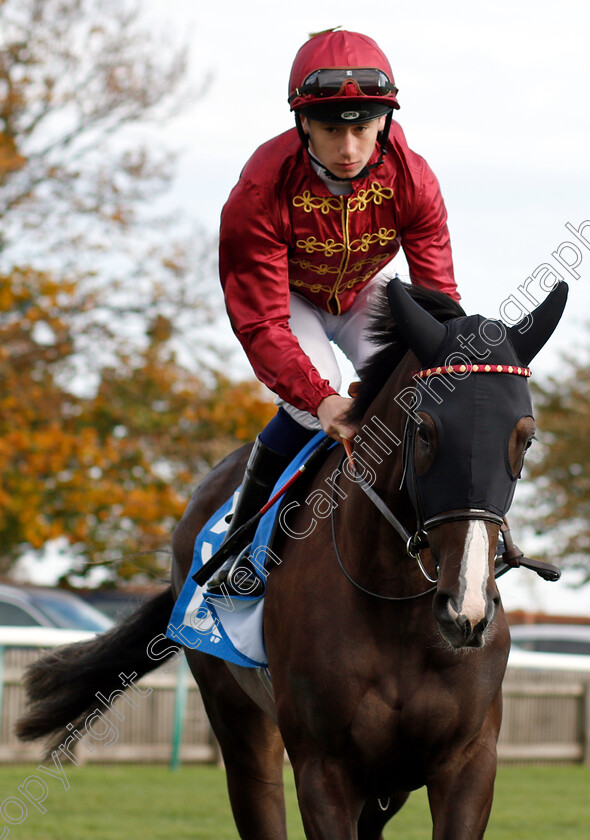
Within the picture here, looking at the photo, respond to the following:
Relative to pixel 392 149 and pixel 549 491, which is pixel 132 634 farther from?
pixel 549 491

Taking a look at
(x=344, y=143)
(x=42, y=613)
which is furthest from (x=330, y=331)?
(x=42, y=613)

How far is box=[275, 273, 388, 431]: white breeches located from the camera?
12.9 ft

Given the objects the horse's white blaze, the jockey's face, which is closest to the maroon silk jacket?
the jockey's face

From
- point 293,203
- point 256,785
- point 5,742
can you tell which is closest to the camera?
point 293,203

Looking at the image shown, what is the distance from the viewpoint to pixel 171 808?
23.7ft

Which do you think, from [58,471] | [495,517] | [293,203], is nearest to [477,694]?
[495,517]

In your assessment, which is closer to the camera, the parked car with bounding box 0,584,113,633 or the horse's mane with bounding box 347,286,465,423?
the horse's mane with bounding box 347,286,465,423

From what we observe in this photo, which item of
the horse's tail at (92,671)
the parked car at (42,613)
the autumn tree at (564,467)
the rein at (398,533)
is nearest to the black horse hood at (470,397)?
the rein at (398,533)

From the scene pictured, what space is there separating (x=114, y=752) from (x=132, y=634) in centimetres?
436

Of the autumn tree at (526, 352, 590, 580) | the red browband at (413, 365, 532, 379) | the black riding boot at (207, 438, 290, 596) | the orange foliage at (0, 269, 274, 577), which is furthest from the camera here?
the autumn tree at (526, 352, 590, 580)

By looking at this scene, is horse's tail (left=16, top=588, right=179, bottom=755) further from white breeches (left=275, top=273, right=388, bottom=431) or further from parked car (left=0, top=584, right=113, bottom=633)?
parked car (left=0, top=584, right=113, bottom=633)

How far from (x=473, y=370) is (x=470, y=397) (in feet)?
0.28

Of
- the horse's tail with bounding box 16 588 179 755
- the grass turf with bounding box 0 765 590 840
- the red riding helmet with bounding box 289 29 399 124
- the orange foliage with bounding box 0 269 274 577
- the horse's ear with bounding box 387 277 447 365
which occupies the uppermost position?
the orange foliage with bounding box 0 269 274 577

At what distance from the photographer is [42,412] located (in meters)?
15.6
